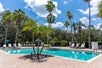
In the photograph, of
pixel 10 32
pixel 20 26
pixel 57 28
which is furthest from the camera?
pixel 57 28

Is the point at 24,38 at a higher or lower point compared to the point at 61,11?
lower

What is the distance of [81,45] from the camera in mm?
42000

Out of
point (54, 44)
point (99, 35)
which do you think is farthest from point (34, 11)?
point (99, 35)

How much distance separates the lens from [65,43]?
4688cm

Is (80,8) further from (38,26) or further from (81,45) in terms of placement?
(38,26)

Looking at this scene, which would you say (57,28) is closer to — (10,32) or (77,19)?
(77,19)

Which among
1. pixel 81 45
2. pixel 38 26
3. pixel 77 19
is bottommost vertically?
pixel 81 45

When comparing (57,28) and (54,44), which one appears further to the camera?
(57,28)

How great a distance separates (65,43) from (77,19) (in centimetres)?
2191

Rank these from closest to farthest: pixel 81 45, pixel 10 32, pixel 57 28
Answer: pixel 81 45 → pixel 10 32 → pixel 57 28

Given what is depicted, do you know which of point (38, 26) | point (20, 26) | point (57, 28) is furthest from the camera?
point (57, 28)

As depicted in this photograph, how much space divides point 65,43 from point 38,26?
84.5ft

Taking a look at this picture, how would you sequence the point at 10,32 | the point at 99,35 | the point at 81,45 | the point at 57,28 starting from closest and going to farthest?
1. the point at 81,45
2. the point at 10,32
3. the point at 99,35
4. the point at 57,28

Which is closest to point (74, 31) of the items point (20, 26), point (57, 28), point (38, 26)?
point (57, 28)
